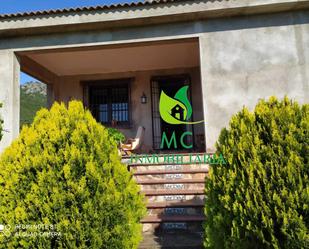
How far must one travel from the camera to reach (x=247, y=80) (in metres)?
5.91

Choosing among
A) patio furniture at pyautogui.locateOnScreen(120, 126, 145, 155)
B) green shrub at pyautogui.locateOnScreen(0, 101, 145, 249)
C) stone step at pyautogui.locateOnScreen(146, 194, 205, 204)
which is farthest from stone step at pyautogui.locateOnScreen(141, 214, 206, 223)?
patio furniture at pyautogui.locateOnScreen(120, 126, 145, 155)

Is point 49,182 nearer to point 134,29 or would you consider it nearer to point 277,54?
point 134,29

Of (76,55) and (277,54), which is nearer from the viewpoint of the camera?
(277,54)

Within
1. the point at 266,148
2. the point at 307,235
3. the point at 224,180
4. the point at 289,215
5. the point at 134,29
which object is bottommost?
the point at 307,235

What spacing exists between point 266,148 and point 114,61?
22.7ft

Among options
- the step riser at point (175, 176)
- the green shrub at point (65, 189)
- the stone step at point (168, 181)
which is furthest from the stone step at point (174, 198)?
the green shrub at point (65, 189)

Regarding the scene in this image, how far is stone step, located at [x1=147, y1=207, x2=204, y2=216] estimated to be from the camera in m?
4.45

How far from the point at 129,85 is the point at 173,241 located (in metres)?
6.60

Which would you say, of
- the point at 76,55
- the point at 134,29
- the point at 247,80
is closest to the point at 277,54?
the point at 247,80

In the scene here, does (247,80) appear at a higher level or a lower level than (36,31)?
lower

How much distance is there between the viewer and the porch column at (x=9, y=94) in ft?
20.7

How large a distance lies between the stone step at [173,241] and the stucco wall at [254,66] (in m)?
2.28

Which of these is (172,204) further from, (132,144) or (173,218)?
(132,144)

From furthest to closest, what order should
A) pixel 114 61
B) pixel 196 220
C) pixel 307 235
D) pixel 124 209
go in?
pixel 114 61 < pixel 196 220 < pixel 124 209 < pixel 307 235
